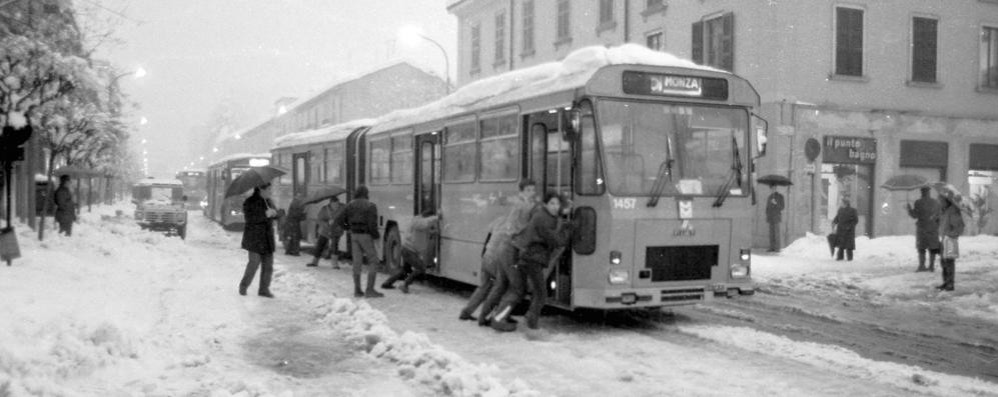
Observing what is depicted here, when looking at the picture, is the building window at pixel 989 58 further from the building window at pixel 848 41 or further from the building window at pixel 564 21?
the building window at pixel 564 21

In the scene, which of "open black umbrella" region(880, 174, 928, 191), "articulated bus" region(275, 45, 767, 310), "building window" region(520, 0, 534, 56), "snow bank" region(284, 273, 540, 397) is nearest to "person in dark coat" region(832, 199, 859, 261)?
"open black umbrella" region(880, 174, 928, 191)

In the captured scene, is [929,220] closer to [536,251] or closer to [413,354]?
[536,251]

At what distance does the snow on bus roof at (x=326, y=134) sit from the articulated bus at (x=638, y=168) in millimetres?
8535

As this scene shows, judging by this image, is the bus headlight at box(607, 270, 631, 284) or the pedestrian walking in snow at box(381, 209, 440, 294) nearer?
the bus headlight at box(607, 270, 631, 284)

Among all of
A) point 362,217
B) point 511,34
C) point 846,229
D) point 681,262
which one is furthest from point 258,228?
point 511,34

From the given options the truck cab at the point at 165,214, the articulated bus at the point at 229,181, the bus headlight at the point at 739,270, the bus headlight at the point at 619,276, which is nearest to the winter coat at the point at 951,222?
the bus headlight at the point at 739,270

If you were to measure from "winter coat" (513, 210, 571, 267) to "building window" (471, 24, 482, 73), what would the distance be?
31.7m

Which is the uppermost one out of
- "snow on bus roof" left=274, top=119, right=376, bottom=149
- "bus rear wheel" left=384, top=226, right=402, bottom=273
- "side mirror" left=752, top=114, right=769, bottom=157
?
"snow on bus roof" left=274, top=119, right=376, bottom=149

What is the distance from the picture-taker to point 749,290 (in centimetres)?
1118

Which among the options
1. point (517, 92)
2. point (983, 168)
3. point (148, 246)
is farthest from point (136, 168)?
point (517, 92)

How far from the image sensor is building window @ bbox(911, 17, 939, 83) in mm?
27828

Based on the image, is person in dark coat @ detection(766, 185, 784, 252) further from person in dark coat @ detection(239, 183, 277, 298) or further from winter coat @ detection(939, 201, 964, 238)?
person in dark coat @ detection(239, 183, 277, 298)

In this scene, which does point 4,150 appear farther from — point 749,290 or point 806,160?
point 806,160

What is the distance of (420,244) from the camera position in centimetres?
1466
